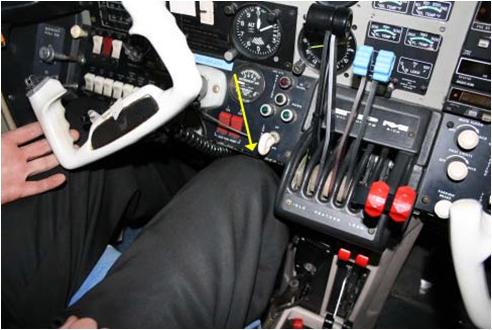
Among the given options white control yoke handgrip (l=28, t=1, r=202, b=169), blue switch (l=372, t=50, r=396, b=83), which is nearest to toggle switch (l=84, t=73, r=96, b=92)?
white control yoke handgrip (l=28, t=1, r=202, b=169)

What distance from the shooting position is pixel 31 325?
3.24 feet

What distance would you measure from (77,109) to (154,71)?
0.86ft

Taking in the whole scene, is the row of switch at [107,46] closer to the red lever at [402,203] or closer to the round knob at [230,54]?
the round knob at [230,54]

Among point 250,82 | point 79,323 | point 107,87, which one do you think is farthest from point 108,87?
point 79,323

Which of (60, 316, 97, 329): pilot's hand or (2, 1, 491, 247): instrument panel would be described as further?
(2, 1, 491, 247): instrument panel

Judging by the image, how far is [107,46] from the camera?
1.37 metres

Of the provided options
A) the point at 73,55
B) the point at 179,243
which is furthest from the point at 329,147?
Answer: the point at 73,55

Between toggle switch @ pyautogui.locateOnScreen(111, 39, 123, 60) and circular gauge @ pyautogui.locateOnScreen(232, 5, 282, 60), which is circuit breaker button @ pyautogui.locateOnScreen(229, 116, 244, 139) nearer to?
circular gauge @ pyautogui.locateOnScreen(232, 5, 282, 60)

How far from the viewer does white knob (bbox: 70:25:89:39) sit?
1392 millimetres

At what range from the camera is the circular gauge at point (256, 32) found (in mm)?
1104

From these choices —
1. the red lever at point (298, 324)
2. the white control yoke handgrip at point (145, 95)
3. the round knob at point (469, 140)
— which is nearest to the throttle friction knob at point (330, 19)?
the white control yoke handgrip at point (145, 95)

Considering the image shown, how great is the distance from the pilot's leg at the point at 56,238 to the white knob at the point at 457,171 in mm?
860

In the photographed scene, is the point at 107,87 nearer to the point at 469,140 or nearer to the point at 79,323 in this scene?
the point at 79,323

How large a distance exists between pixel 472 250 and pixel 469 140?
351 millimetres
